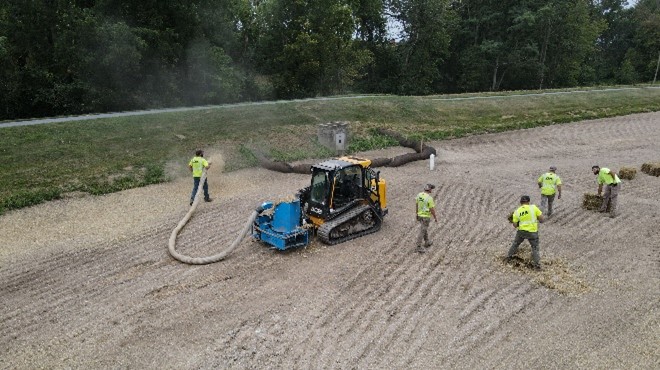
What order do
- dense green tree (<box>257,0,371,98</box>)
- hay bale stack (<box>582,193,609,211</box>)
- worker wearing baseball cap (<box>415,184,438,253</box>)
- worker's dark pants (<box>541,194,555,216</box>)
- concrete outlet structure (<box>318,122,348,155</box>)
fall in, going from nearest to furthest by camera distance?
worker wearing baseball cap (<box>415,184,438,253</box>) → worker's dark pants (<box>541,194,555,216</box>) → hay bale stack (<box>582,193,609,211</box>) → concrete outlet structure (<box>318,122,348,155</box>) → dense green tree (<box>257,0,371,98</box>)

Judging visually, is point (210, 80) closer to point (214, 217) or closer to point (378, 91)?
point (214, 217)

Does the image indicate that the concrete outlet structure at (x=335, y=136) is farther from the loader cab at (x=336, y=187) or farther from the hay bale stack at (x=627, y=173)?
the hay bale stack at (x=627, y=173)

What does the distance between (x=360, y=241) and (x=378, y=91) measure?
4275cm

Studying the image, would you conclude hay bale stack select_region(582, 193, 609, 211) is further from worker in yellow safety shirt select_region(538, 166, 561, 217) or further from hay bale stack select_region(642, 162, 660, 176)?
hay bale stack select_region(642, 162, 660, 176)

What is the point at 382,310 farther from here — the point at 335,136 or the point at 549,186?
the point at 335,136

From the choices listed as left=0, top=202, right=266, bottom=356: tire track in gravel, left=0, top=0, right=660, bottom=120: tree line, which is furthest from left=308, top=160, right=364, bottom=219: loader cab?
left=0, top=0, right=660, bottom=120: tree line

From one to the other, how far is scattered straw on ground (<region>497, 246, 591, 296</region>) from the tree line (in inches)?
918

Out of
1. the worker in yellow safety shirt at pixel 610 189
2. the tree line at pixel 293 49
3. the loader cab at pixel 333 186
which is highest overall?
the tree line at pixel 293 49

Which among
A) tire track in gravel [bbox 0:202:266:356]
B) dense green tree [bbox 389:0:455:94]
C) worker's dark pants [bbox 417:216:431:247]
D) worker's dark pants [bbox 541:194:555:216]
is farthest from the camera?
dense green tree [bbox 389:0:455:94]

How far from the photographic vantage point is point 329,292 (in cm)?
1075

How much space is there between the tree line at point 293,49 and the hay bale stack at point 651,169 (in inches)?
948

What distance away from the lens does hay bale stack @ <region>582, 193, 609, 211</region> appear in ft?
52.3

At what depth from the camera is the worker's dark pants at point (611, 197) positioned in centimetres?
1534

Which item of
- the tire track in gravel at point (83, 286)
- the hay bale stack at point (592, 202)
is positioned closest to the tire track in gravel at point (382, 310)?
the tire track in gravel at point (83, 286)
